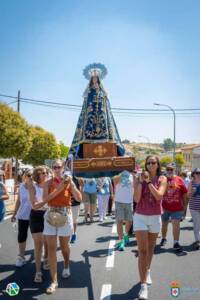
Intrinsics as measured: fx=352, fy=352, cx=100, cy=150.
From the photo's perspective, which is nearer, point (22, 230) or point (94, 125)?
point (22, 230)

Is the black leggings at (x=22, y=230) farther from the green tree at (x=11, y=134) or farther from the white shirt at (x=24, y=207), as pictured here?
the green tree at (x=11, y=134)

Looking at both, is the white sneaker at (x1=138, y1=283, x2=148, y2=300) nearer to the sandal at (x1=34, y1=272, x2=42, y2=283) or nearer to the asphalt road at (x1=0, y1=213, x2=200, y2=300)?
the asphalt road at (x1=0, y1=213, x2=200, y2=300)

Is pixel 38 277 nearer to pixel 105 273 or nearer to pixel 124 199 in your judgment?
pixel 105 273

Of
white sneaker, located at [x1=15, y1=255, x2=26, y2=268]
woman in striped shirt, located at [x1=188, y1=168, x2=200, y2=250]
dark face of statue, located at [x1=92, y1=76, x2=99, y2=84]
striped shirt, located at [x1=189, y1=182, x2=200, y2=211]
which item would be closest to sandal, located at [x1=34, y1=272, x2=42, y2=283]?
white sneaker, located at [x1=15, y1=255, x2=26, y2=268]

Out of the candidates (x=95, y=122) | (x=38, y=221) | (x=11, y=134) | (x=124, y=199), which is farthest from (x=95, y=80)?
(x=11, y=134)

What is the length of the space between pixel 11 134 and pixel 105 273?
19290 mm

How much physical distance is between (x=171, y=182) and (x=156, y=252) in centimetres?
140

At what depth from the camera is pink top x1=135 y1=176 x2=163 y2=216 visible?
4.64 meters

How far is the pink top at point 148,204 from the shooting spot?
4.64 m

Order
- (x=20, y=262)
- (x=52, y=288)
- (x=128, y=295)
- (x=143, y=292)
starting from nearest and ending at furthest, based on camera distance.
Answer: (x=143, y=292), (x=128, y=295), (x=52, y=288), (x=20, y=262)

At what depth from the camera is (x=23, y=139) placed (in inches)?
960

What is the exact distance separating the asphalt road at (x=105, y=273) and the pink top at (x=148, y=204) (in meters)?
1.04

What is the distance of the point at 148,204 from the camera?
4.65 metres

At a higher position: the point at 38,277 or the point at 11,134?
the point at 11,134
